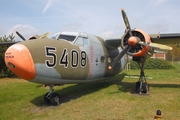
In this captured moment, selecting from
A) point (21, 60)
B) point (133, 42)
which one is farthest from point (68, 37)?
point (133, 42)

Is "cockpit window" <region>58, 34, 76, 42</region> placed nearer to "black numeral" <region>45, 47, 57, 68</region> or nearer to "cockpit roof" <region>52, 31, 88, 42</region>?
"cockpit roof" <region>52, 31, 88, 42</region>

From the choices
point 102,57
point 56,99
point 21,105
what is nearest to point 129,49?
point 102,57

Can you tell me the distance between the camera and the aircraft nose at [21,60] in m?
5.51

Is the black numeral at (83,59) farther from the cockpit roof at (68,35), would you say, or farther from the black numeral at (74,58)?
the cockpit roof at (68,35)

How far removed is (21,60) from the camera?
5.53 metres

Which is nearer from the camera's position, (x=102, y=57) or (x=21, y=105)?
(x=21, y=105)

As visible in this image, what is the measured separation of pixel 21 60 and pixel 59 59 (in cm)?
149

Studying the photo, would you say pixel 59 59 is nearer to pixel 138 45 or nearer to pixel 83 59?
pixel 83 59

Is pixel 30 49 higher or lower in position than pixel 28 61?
higher

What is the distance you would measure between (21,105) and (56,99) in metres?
1.59

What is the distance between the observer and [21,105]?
7477 mm

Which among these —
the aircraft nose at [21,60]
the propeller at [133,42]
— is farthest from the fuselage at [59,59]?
the propeller at [133,42]

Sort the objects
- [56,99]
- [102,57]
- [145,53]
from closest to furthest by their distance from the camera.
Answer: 1. [56,99]
2. [145,53]
3. [102,57]

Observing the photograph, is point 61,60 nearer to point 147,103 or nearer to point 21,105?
point 21,105
